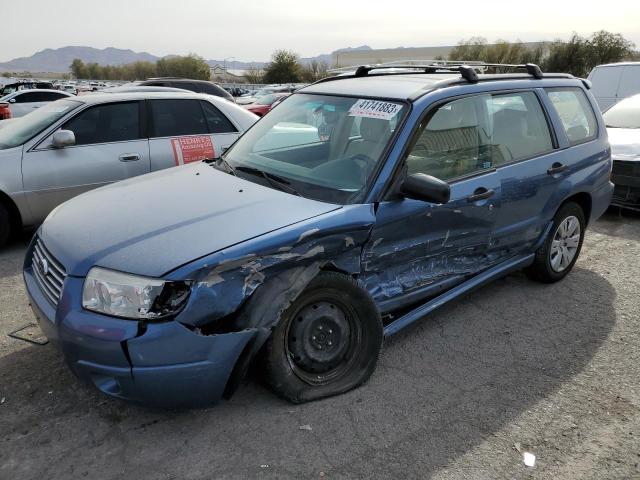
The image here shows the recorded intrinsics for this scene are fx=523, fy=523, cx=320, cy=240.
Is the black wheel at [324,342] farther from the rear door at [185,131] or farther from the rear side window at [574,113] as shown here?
the rear door at [185,131]

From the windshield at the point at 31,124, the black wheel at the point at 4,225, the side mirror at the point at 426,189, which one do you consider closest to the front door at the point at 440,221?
the side mirror at the point at 426,189

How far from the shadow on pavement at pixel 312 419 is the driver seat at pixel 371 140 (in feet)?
4.37

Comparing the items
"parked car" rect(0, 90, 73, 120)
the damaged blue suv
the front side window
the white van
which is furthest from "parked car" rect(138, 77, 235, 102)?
the front side window

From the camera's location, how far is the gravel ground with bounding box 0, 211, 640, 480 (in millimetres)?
2488

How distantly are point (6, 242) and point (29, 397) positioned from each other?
307 cm

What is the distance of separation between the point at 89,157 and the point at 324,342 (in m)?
3.86

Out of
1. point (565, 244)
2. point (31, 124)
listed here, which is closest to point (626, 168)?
point (565, 244)

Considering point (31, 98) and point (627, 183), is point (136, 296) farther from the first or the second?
point (31, 98)

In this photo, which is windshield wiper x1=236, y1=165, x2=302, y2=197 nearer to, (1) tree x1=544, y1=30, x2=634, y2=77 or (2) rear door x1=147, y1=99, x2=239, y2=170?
(2) rear door x1=147, y1=99, x2=239, y2=170

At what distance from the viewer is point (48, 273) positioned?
2.78 metres

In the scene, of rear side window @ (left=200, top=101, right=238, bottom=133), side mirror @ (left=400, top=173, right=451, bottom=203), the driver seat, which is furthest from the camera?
rear side window @ (left=200, top=101, right=238, bottom=133)

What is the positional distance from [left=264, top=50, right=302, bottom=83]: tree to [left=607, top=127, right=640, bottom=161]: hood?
226ft

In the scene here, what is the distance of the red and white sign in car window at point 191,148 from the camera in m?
6.00

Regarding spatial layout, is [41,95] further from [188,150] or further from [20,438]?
[20,438]
